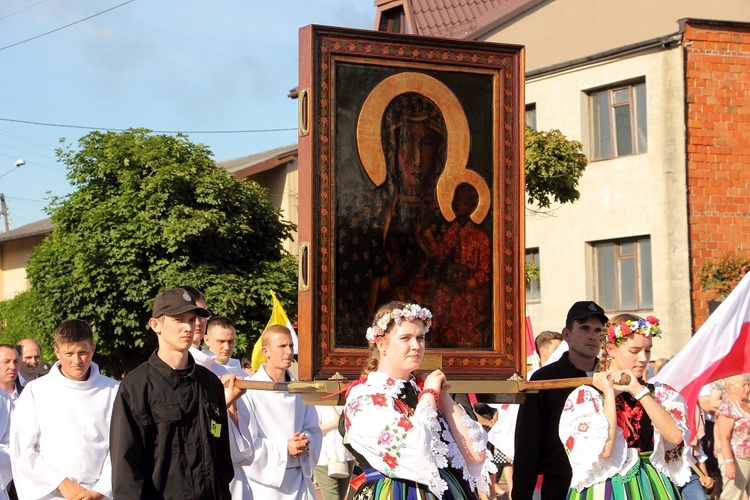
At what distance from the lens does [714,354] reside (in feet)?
28.1

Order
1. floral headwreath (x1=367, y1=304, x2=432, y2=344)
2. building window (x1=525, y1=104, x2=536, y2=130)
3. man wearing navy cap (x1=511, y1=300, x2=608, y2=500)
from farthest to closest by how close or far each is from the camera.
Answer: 1. building window (x1=525, y1=104, x2=536, y2=130)
2. man wearing navy cap (x1=511, y1=300, x2=608, y2=500)
3. floral headwreath (x1=367, y1=304, x2=432, y2=344)

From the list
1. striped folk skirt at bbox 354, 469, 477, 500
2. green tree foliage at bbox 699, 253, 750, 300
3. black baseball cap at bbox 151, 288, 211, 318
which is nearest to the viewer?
striped folk skirt at bbox 354, 469, 477, 500

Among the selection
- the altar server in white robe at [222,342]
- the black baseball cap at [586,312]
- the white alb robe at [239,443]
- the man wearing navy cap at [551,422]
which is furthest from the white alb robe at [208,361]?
the black baseball cap at [586,312]

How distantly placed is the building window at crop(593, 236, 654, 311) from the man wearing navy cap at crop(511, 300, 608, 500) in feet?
56.7

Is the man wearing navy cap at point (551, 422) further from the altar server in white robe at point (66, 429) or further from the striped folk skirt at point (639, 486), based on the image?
the altar server in white robe at point (66, 429)

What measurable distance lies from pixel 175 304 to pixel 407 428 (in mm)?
1378

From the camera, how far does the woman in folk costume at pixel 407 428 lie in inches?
223

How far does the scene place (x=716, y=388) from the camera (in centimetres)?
1443

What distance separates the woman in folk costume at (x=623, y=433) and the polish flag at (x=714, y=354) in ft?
6.79

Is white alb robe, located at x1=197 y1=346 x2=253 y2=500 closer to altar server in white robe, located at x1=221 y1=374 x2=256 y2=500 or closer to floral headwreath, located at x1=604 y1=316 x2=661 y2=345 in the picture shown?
altar server in white robe, located at x1=221 y1=374 x2=256 y2=500

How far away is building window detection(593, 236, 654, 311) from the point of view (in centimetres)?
2450

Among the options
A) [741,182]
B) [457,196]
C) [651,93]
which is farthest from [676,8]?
[457,196]

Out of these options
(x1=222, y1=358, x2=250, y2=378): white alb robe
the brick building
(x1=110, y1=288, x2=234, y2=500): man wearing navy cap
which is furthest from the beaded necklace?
the brick building

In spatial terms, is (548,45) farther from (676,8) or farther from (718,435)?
(718,435)
